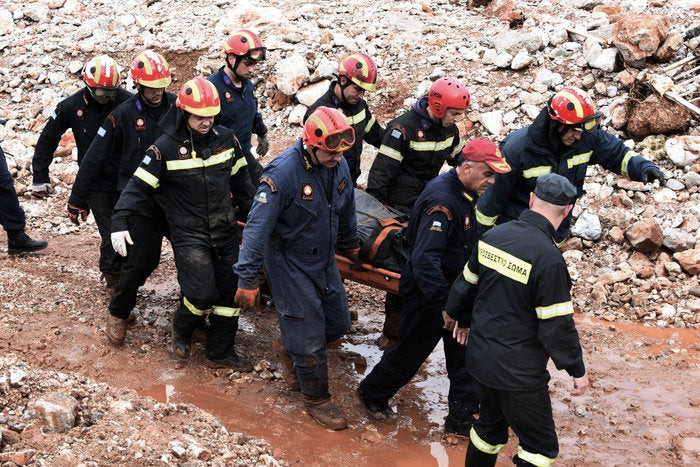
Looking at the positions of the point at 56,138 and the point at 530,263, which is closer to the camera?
the point at 530,263

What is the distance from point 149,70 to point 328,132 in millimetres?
1809

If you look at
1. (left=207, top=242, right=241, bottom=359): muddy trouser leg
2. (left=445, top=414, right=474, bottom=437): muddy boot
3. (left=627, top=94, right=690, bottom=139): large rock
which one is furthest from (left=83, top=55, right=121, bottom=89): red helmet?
(left=627, top=94, right=690, bottom=139): large rock

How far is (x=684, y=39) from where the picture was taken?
8812 mm

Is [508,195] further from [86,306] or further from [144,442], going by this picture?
[86,306]

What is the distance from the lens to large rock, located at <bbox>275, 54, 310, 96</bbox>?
32.4 ft

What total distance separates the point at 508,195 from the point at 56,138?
12.7ft

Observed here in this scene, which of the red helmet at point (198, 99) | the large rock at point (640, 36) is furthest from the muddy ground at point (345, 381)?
the large rock at point (640, 36)

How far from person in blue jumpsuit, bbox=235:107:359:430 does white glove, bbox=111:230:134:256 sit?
1.01 m

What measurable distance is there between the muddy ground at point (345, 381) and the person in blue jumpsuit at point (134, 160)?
411 millimetres

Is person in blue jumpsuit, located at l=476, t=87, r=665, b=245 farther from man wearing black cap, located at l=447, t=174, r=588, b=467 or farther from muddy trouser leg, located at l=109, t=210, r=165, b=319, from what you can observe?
muddy trouser leg, located at l=109, t=210, r=165, b=319

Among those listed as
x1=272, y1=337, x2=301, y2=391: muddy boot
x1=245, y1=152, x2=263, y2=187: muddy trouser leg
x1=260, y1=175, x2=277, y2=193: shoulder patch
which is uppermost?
x1=260, y1=175, x2=277, y2=193: shoulder patch

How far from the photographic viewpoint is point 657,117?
7949mm

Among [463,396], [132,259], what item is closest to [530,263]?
[463,396]

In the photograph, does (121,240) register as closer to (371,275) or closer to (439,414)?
(371,275)
